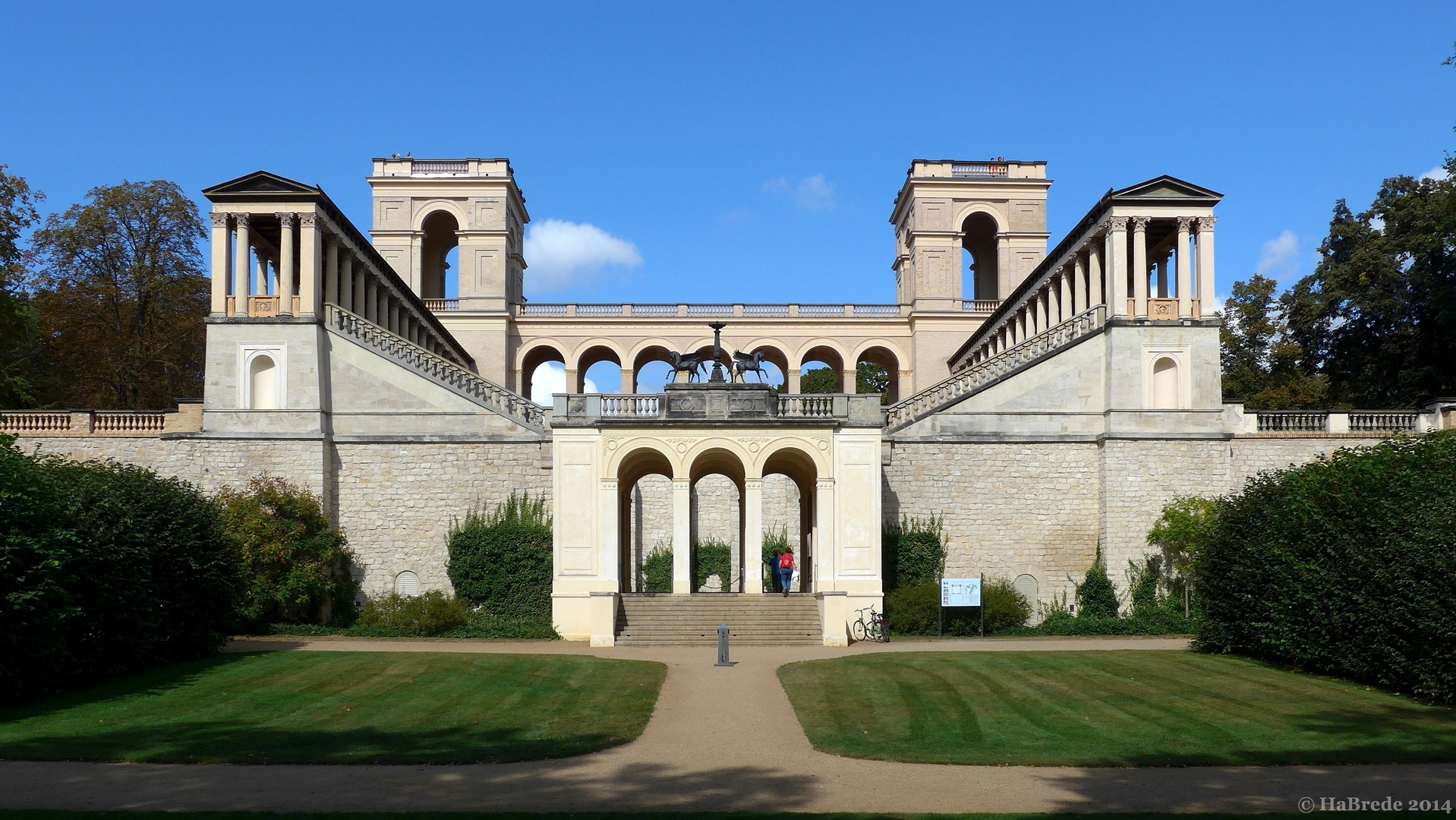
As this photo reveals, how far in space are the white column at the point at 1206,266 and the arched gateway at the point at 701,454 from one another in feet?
41.0

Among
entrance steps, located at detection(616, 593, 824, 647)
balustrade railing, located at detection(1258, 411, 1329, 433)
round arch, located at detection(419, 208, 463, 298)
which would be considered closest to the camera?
entrance steps, located at detection(616, 593, 824, 647)

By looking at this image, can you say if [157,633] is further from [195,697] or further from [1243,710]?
[1243,710]

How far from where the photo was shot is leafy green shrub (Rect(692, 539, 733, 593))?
4034 cm

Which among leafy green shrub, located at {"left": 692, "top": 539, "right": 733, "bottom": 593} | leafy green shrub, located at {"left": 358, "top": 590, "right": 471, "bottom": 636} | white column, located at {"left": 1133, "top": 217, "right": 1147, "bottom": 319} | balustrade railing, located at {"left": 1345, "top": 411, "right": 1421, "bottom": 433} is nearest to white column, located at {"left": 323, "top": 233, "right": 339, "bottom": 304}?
leafy green shrub, located at {"left": 358, "top": 590, "right": 471, "bottom": 636}

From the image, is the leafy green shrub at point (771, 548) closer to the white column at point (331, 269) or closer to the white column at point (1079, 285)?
the white column at point (1079, 285)

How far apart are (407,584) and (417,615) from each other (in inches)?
141

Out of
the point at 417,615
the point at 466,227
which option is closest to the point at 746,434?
the point at 417,615

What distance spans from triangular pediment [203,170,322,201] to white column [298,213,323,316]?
33.7 inches

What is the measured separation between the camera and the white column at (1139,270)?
3522cm

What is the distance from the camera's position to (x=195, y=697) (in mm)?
19125

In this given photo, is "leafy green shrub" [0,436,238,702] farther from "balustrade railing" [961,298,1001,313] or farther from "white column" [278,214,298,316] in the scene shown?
"balustrade railing" [961,298,1001,313]

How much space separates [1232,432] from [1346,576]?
1512cm

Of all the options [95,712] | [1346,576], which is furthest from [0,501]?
[1346,576]

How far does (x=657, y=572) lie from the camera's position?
130ft
